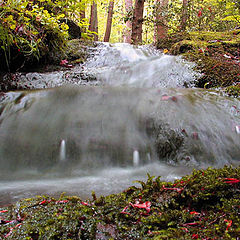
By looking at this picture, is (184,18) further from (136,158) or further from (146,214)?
(146,214)

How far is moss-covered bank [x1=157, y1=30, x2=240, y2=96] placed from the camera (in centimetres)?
428

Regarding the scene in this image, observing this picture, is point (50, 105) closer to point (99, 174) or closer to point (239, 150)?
point (99, 174)

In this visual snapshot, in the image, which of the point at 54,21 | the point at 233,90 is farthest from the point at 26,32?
the point at 233,90

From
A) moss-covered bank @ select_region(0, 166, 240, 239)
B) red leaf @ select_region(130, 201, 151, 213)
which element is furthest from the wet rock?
red leaf @ select_region(130, 201, 151, 213)

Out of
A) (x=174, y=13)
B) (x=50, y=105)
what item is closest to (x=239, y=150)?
(x=50, y=105)

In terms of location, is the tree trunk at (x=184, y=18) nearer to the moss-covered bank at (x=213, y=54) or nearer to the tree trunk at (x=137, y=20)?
the moss-covered bank at (x=213, y=54)

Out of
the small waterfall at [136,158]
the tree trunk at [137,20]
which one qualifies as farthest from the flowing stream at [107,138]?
the tree trunk at [137,20]

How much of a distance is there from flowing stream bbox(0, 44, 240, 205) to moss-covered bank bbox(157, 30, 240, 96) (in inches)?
34.7

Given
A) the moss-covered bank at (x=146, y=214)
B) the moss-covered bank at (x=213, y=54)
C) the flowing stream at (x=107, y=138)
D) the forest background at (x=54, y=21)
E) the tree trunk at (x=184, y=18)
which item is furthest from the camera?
the tree trunk at (x=184, y=18)

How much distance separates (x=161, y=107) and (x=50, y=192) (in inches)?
75.7

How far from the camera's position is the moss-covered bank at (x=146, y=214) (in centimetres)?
93

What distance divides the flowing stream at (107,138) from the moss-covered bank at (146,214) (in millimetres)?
632

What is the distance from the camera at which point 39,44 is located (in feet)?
15.6

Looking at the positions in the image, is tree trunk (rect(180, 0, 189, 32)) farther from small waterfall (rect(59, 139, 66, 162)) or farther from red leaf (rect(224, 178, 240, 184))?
red leaf (rect(224, 178, 240, 184))
